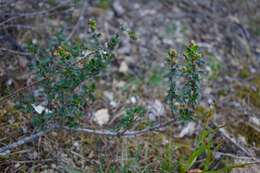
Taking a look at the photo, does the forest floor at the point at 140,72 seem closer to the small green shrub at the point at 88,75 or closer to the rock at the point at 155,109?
the rock at the point at 155,109

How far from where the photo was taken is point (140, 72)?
2.31 m

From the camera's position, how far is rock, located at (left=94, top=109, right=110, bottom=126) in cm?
197

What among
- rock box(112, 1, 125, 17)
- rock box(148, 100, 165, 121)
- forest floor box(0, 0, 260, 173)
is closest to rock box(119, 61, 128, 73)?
forest floor box(0, 0, 260, 173)

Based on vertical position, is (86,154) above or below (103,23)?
below

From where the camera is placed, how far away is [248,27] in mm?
2842

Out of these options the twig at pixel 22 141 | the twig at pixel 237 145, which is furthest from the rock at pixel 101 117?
the twig at pixel 237 145

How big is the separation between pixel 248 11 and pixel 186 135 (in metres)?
1.42

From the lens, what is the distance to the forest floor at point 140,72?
1.77 metres

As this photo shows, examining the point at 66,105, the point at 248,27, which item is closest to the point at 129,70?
the point at 66,105

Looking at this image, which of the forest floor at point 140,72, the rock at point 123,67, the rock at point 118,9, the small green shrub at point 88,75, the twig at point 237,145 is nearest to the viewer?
the small green shrub at point 88,75

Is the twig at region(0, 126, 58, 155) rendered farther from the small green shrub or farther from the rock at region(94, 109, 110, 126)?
the rock at region(94, 109, 110, 126)

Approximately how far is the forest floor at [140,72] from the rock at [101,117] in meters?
0.04

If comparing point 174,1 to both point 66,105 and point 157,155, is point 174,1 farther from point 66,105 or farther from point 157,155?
point 66,105

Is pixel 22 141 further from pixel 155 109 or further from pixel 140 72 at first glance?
pixel 140 72
